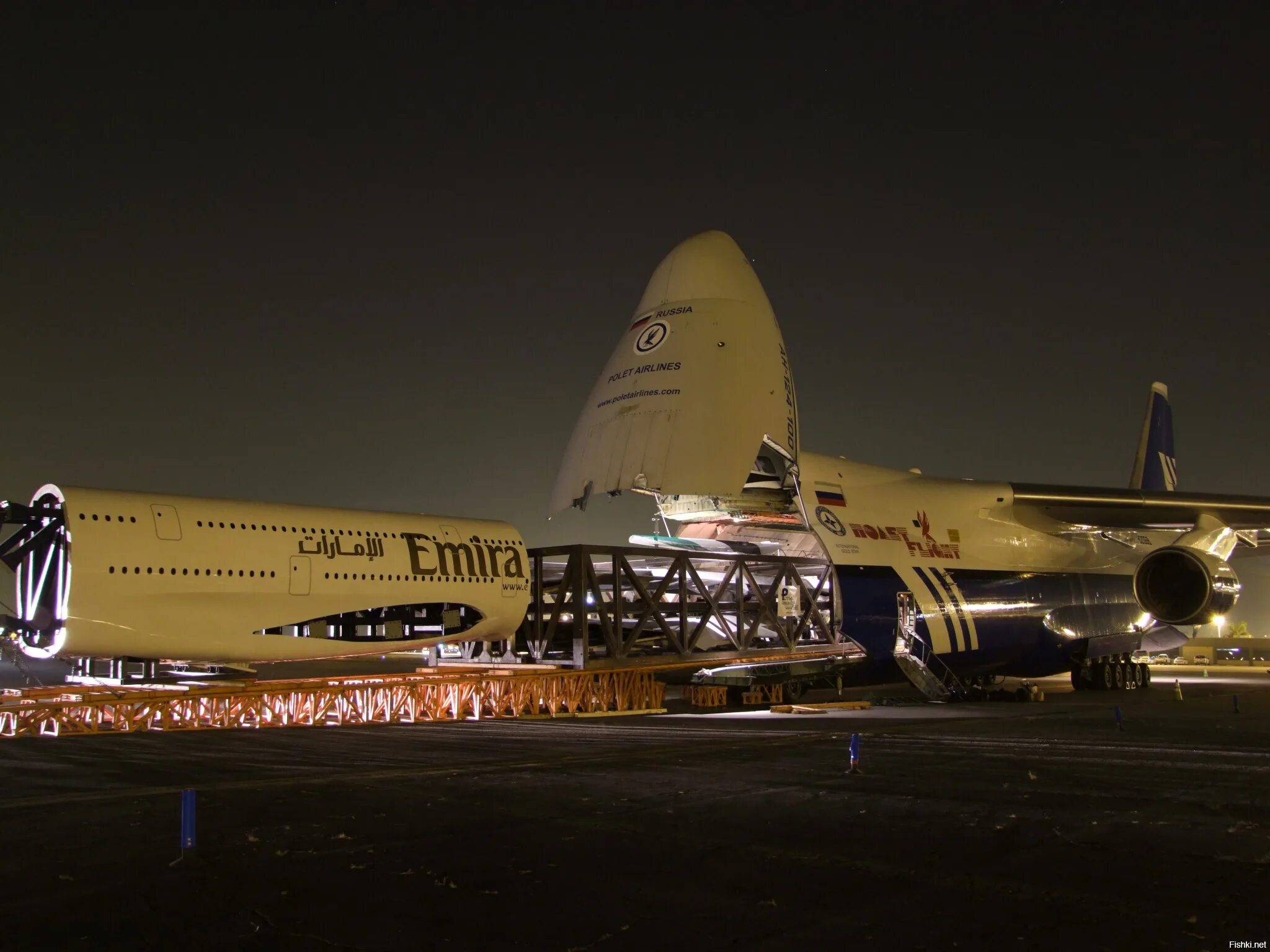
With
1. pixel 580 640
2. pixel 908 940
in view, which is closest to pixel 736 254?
pixel 580 640

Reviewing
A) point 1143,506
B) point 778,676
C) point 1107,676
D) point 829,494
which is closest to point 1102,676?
point 1107,676

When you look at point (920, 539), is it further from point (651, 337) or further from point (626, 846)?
point (626, 846)

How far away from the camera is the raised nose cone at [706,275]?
22359 mm

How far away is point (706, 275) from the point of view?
22406 mm

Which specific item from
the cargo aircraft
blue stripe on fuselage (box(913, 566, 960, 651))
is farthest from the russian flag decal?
blue stripe on fuselage (box(913, 566, 960, 651))

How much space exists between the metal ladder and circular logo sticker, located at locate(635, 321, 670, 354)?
8607mm

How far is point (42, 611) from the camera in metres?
14.9

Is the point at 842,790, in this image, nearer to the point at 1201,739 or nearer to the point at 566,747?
the point at 566,747

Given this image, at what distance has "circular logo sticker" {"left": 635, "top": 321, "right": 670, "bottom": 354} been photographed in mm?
22016

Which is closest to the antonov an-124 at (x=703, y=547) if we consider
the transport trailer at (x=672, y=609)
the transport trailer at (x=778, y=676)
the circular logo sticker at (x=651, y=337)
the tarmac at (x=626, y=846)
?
the circular logo sticker at (x=651, y=337)

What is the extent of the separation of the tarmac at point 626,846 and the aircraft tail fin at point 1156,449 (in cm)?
2782

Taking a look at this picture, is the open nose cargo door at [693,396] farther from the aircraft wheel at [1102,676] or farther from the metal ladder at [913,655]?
the aircraft wheel at [1102,676]

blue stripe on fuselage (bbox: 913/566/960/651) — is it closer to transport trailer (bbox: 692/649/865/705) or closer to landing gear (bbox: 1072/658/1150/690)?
transport trailer (bbox: 692/649/865/705)

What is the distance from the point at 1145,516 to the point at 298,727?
71.4 ft
